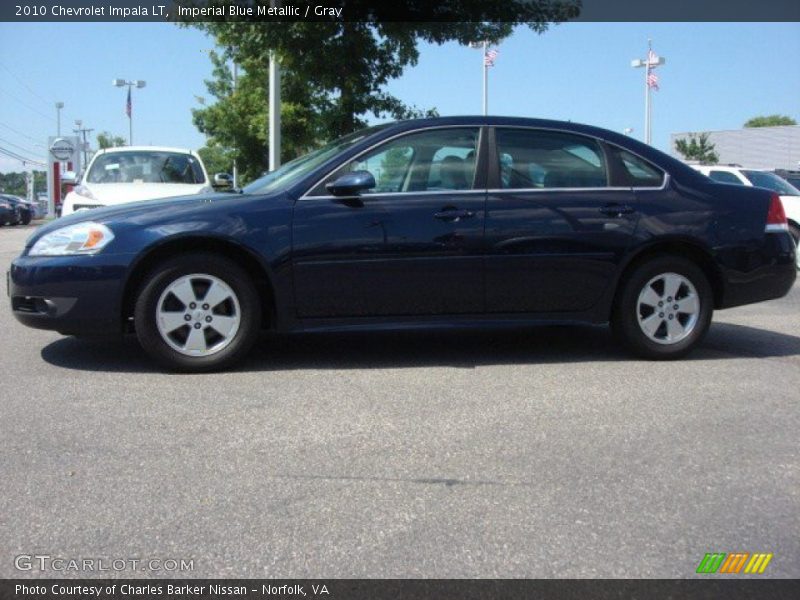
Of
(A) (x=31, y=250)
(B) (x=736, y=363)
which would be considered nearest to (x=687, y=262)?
(B) (x=736, y=363)

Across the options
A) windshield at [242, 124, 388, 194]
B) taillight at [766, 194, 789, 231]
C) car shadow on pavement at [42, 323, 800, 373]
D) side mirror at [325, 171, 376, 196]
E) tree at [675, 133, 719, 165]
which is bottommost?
car shadow on pavement at [42, 323, 800, 373]

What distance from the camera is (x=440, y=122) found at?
222 inches

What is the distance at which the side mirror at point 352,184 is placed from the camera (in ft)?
17.1

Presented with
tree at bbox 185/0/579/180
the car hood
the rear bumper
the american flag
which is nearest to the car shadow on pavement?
the rear bumper

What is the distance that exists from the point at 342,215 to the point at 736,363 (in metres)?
2.85

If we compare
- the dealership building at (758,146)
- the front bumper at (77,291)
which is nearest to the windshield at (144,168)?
the front bumper at (77,291)

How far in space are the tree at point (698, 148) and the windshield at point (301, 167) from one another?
211ft

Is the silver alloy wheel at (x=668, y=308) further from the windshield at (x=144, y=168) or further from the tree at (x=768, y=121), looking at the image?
the tree at (x=768, y=121)

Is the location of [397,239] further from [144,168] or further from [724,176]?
[724,176]

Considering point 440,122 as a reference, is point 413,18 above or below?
above

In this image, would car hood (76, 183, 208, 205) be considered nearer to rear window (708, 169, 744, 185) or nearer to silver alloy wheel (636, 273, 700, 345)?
silver alloy wheel (636, 273, 700, 345)

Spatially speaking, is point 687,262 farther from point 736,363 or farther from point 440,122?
point 440,122

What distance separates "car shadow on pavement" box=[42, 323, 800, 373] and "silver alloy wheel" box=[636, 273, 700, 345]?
0.95 feet

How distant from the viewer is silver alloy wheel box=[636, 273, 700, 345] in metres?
5.71
